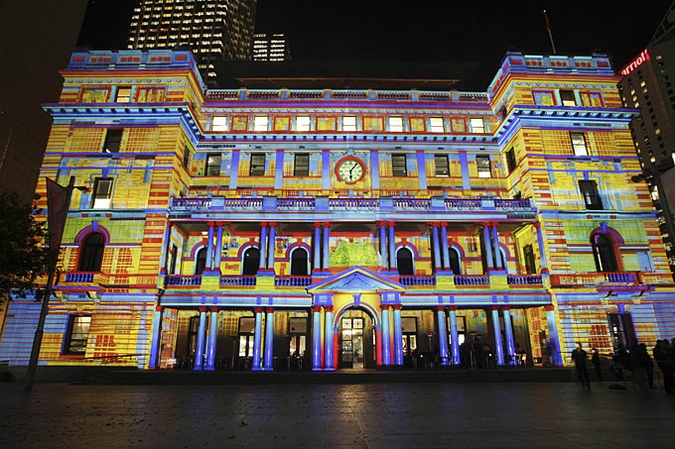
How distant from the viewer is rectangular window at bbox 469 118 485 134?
32.2 metres

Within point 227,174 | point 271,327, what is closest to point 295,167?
point 227,174

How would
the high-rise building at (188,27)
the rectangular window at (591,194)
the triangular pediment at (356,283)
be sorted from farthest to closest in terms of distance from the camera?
1. the high-rise building at (188,27)
2. the rectangular window at (591,194)
3. the triangular pediment at (356,283)

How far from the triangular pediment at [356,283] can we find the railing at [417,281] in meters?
0.94

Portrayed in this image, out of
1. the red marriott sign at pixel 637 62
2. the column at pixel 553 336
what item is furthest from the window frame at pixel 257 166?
the red marriott sign at pixel 637 62

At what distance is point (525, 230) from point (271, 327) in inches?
747

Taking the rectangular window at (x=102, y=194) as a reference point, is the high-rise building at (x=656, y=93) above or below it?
above

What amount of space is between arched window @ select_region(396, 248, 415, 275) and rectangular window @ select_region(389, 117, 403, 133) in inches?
388

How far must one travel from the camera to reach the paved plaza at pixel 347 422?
6.27 meters

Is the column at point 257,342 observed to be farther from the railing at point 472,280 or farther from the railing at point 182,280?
the railing at point 472,280

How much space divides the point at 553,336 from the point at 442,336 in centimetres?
696

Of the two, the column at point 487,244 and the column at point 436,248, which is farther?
the column at point 487,244

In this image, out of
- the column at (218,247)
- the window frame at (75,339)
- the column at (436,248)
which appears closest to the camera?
the window frame at (75,339)

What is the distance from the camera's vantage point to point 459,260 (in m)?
29.2

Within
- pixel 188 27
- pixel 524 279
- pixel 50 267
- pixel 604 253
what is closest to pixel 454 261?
pixel 524 279
